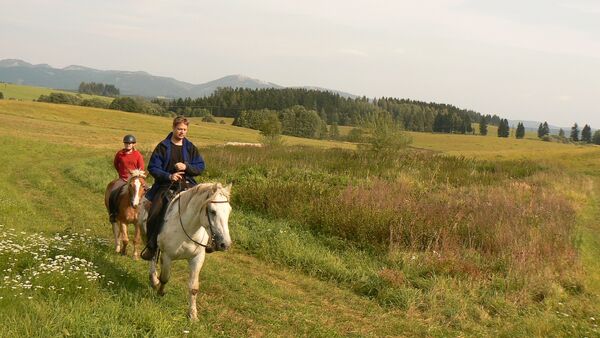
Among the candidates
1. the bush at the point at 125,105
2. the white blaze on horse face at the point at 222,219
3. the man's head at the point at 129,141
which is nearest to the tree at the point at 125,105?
the bush at the point at 125,105

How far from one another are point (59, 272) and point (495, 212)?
1014 centimetres

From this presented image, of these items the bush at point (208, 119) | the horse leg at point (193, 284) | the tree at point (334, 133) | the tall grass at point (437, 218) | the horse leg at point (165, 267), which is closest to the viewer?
the horse leg at point (193, 284)

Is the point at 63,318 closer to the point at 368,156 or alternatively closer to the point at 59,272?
the point at 59,272

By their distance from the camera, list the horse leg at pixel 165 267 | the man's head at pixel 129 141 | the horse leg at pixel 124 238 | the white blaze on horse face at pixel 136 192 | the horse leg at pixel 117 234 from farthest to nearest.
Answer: the man's head at pixel 129 141, the horse leg at pixel 117 234, the horse leg at pixel 124 238, the white blaze on horse face at pixel 136 192, the horse leg at pixel 165 267

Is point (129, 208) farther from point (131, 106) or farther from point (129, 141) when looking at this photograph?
point (131, 106)

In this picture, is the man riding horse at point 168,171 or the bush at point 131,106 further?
the bush at point 131,106

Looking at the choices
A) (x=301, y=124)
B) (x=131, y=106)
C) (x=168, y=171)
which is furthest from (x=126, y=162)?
(x=131, y=106)

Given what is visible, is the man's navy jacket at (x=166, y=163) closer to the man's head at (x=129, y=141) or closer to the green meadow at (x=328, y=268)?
the green meadow at (x=328, y=268)

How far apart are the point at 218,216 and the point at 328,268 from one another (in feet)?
14.5

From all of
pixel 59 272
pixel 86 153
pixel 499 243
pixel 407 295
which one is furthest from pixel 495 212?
pixel 86 153

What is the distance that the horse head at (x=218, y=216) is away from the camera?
4.99 metres

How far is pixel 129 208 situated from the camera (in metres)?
8.69

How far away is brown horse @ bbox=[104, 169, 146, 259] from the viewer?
27.6 feet

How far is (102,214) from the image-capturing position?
12375 millimetres
